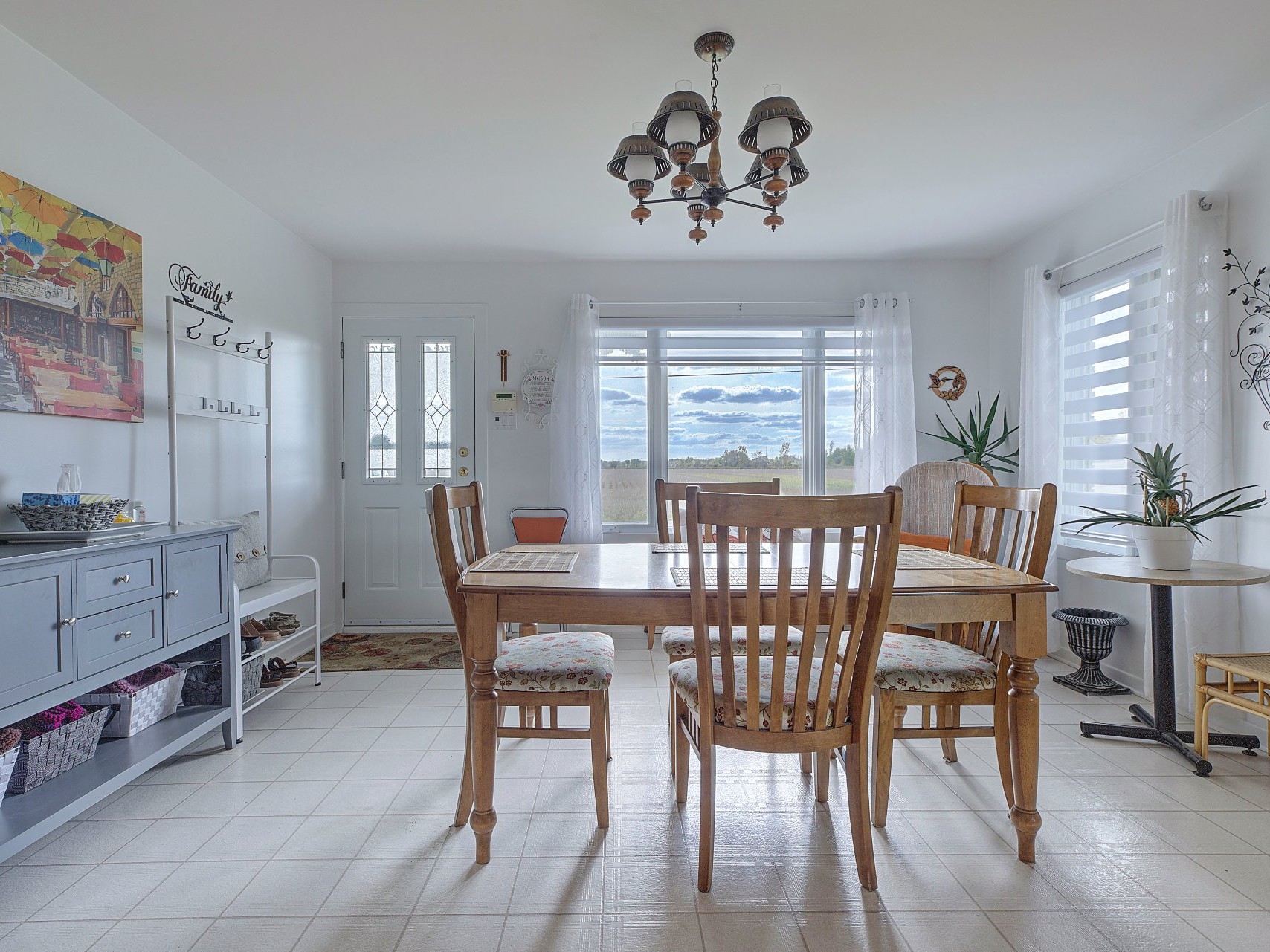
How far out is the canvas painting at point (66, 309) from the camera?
2246 millimetres

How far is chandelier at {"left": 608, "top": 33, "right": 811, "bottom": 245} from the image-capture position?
1.95 meters

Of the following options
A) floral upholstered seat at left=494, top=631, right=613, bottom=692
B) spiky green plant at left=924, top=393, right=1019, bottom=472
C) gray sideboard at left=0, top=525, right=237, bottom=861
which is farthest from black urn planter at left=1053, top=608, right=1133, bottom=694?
gray sideboard at left=0, top=525, right=237, bottom=861

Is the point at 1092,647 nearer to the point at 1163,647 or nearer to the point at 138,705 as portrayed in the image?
the point at 1163,647

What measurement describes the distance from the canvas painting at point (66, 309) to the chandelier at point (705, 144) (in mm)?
1881

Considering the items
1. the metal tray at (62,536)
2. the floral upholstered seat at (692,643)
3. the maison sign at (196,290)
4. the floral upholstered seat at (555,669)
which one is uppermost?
the maison sign at (196,290)

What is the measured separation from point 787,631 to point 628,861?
2.58 ft

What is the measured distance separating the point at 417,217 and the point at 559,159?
112 cm

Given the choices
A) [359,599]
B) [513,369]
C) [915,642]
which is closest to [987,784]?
[915,642]

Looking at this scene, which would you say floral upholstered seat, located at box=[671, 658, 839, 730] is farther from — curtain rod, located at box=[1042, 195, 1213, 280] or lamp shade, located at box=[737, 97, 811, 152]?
curtain rod, located at box=[1042, 195, 1213, 280]

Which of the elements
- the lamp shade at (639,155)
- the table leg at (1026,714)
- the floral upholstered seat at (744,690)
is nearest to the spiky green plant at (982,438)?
the table leg at (1026,714)

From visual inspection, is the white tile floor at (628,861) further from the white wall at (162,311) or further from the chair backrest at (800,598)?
the white wall at (162,311)

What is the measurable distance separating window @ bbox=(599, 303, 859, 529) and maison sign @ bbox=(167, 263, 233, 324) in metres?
2.22

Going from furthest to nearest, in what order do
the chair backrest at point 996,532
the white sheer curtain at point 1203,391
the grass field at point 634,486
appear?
1. the grass field at point 634,486
2. the white sheer curtain at point 1203,391
3. the chair backrest at point 996,532

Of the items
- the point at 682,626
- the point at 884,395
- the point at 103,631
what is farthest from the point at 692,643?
the point at 884,395
